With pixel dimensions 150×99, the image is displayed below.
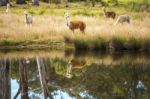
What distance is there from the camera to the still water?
38.4 ft

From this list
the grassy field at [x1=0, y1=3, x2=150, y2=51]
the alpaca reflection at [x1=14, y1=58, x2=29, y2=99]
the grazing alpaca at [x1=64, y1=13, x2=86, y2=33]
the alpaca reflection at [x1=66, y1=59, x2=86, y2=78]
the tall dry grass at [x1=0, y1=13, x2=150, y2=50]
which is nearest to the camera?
the alpaca reflection at [x1=14, y1=58, x2=29, y2=99]

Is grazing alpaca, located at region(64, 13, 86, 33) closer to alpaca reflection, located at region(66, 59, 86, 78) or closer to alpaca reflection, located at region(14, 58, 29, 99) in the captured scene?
alpaca reflection, located at region(66, 59, 86, 78)

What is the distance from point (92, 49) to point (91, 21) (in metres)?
5.68

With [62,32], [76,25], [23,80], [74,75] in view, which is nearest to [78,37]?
[62,32]

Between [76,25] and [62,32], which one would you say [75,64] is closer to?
[62,32]

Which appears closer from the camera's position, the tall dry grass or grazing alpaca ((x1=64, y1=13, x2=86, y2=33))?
the tall dry grass

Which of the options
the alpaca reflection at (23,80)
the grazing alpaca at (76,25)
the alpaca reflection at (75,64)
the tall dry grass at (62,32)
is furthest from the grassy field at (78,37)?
the alpaca reflection at (23,80)

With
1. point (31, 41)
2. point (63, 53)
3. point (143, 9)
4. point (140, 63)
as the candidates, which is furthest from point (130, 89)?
point (143, 9)

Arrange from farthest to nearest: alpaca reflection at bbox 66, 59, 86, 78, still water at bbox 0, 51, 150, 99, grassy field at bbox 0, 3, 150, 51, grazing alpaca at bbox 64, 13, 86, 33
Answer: grazing alpaca at bbox 64, 13, 86, 33, grassy field at bbox 0, 3, 150, 51, alpaca reflection at bbox 66, 59, 86, 78, still water at bbox 0, 51, 150, 99

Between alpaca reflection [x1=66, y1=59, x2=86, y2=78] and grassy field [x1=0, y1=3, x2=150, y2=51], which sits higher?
alpaca reflection [x1=66, y1=59, x2=86, y2=78]

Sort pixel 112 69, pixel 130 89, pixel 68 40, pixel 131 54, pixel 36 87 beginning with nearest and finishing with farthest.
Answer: pixel 130 89 < pixel 36 87 < pixel 112 69 < pixel 131 54 < pixel 68 40

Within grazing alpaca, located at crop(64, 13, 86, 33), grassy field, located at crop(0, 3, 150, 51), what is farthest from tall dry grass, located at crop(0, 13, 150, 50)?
grazing alpaca, located at crop(64, 13, 86, 33)

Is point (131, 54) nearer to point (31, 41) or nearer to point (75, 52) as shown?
point (75, 52)

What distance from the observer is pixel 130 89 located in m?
12.3
